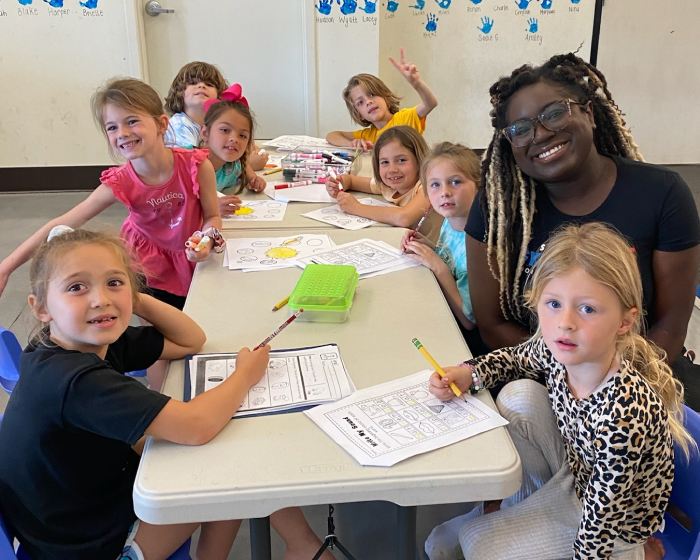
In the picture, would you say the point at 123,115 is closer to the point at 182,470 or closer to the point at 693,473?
the point at 182,470

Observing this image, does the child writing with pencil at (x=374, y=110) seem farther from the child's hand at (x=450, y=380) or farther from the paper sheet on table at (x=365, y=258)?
the child's hand at (x=450, y=380)

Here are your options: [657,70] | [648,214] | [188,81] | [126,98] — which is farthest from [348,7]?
[648,214]

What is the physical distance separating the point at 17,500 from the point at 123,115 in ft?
3.70

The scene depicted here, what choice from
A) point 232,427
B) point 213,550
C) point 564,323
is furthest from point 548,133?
point 213,550

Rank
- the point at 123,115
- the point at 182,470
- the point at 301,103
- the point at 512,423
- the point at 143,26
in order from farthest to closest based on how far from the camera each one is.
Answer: the point at 301,103 → the point at 143,26 → the point at 123,115 → the point at 512,423 → the point at 182,470

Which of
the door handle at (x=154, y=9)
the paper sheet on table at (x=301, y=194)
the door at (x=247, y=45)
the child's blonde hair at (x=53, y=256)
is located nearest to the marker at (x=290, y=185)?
the paper sheet on table at (x=301, y=194)

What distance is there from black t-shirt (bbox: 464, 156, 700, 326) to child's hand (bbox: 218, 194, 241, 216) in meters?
1.13

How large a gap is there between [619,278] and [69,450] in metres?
0.93

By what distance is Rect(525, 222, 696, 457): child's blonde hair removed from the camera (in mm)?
988

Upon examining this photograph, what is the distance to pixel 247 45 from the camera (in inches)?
176

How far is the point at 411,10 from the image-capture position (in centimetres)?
467

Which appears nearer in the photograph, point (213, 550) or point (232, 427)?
point (232, 427)

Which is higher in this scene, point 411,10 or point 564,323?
point 411,10

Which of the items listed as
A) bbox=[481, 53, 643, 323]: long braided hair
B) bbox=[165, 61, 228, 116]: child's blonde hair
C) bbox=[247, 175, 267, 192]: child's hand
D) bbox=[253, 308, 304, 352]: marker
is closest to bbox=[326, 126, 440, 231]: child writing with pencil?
bbox=[247, 175, 267, 192]: child's hand
